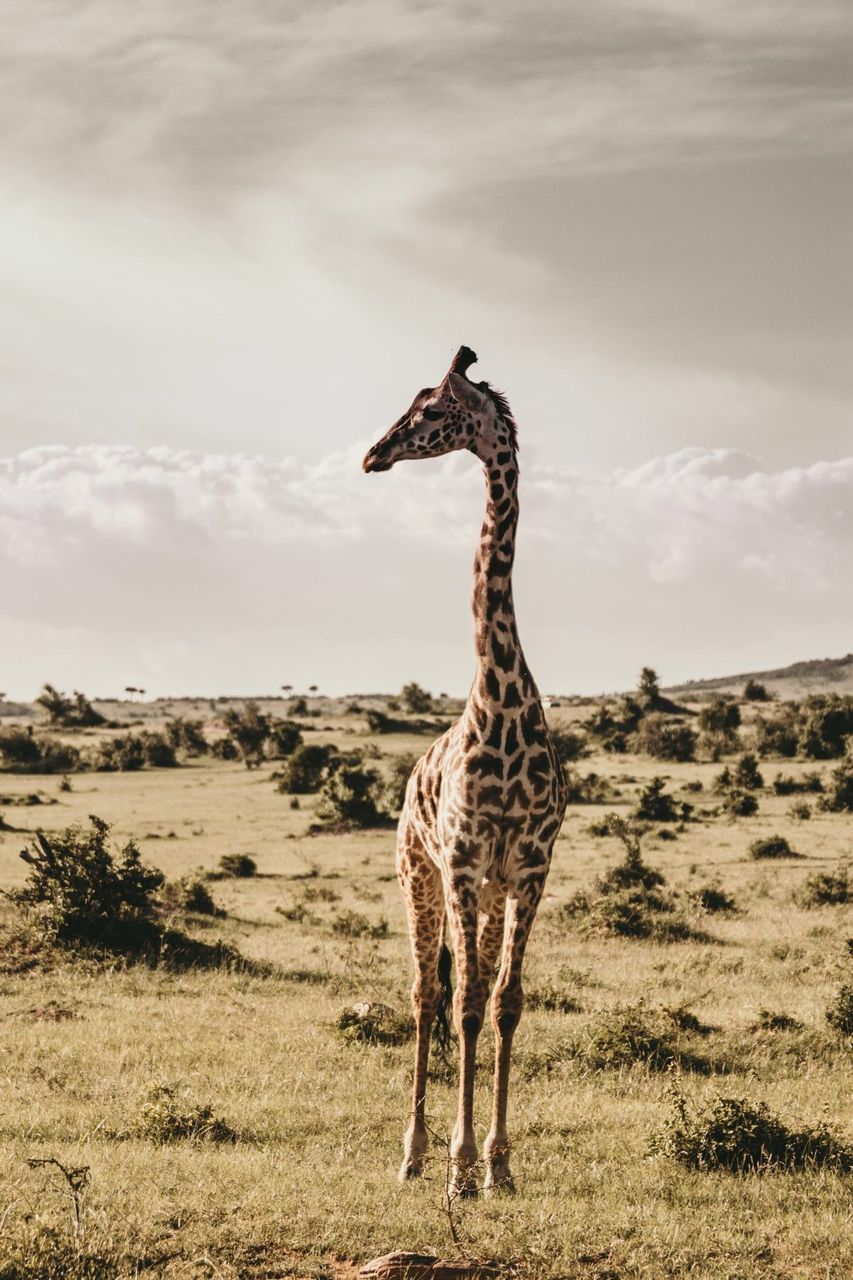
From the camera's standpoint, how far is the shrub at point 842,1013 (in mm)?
13445

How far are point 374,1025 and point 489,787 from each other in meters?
6.13

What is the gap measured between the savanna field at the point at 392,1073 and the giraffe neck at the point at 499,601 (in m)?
3.52

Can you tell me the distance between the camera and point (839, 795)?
3872 centimetres

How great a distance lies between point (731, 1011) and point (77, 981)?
9251 millimetres

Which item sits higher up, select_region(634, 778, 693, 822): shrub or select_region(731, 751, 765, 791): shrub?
select_region(731, 751, 765, 791): shrub

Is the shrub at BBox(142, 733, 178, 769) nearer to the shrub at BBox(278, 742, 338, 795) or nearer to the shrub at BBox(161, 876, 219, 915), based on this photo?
the shrub at BBox(278, 742, 338, 795)

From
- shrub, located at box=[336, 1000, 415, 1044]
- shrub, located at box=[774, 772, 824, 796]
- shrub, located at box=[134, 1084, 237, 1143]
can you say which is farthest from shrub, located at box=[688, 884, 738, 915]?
shrub, located at box=[774, 772, 824, 796]

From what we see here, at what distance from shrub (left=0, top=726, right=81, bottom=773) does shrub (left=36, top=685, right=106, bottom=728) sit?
59.4 feet

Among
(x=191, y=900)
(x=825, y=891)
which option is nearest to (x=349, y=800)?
(x=191, y=900)

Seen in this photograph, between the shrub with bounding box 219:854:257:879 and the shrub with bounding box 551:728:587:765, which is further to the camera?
the shrub with bounding box 551:728:587:765

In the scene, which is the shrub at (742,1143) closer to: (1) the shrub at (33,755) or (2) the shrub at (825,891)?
(2) the shrub at (825,891)

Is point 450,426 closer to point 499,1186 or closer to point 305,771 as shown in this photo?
point 499,1186

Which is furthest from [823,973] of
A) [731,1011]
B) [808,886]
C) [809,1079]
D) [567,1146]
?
[567,1146]

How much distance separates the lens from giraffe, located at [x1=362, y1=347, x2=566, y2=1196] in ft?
26.2
